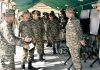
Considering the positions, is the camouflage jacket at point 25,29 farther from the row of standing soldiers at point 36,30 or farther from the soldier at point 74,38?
the soldier at point 74,38

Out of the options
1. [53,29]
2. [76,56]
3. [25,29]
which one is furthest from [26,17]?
[53,29]

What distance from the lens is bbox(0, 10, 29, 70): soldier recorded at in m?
8.82

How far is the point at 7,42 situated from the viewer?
8.91 metres

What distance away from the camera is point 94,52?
46.5 feet

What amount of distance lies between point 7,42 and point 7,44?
7 centimetres

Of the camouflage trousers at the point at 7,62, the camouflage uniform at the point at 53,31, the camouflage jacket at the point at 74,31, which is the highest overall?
the camouflage jacket at the point at 74,31

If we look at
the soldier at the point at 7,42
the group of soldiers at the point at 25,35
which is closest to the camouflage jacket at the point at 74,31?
the group of soldiers at the point at 25,35

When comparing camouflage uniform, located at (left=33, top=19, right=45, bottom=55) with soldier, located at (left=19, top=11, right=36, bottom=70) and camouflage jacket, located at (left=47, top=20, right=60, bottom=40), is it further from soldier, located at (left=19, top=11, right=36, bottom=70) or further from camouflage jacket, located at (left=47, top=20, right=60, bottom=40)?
camouflage jacket, located at (left=47, top=20, right=60, bottom=40)

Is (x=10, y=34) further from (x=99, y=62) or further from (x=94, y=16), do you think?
(x=94, y=16)

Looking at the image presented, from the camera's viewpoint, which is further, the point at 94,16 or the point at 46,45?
the point at 46,45

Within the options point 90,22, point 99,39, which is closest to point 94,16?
point 90,22

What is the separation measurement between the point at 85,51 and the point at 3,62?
5900 mm

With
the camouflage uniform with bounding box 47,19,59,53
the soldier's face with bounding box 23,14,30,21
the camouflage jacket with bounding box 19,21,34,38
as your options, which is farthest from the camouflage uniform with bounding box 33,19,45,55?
the camouflage uniform with bounding box 47,19,59,53

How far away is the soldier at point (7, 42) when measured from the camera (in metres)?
8.82
